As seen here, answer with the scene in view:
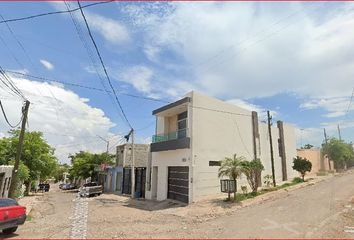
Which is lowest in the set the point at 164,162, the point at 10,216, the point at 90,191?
the point at 10,216

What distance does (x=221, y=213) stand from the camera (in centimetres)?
1628

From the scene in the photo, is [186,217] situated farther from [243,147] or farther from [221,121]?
[243,147]

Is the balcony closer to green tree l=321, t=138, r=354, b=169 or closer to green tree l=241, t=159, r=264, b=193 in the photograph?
green tree l=241, t=159, r=264, b=193

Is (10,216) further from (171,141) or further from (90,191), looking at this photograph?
(90,191)

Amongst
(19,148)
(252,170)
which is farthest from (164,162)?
(19,148)

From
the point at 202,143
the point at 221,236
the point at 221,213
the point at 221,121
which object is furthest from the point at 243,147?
the point at 221,236

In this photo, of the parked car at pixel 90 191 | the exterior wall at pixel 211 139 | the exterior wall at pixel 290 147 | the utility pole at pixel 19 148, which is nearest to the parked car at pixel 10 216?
the utility pole at pixel 19 148

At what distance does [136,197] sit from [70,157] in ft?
121

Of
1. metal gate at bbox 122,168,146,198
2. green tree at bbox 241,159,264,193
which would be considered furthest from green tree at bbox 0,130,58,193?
green tree at bbox 241,159,264,193

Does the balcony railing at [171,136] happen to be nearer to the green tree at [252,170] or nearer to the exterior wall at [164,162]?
the exterior wall at [164,162]

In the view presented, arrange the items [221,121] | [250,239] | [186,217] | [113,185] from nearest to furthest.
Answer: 1. [250,239]
2. [186,217]
3. [221,121]
4. [113,185]

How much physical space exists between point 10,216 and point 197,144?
13124 millimetres

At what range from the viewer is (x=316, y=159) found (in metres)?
43.4

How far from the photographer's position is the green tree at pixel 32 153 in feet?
110
